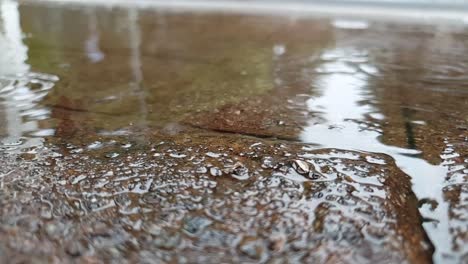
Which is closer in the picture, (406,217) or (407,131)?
(406,217)

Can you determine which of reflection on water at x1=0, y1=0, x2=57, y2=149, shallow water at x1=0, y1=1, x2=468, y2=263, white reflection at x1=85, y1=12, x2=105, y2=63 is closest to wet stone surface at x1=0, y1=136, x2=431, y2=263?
shallow water at x1=0, y1=1, x2=468, y2=263

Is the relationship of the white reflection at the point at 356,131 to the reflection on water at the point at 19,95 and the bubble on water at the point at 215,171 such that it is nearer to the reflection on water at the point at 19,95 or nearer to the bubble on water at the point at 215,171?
the bubble on water at the point at 215,171

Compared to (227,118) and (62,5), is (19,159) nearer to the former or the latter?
(227,118)

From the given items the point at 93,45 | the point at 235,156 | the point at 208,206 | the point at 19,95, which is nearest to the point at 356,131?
the point at 235,156

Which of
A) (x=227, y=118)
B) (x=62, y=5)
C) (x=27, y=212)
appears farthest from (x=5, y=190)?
(x=62, y=5)

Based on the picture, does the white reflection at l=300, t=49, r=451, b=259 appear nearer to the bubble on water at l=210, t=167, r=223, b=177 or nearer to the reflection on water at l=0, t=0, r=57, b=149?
the bubble on water at l=210, t=167, r=223, b=177

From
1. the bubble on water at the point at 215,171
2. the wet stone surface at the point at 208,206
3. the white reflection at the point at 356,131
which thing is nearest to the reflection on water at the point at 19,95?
the wet stone surface at the point at 208,206
